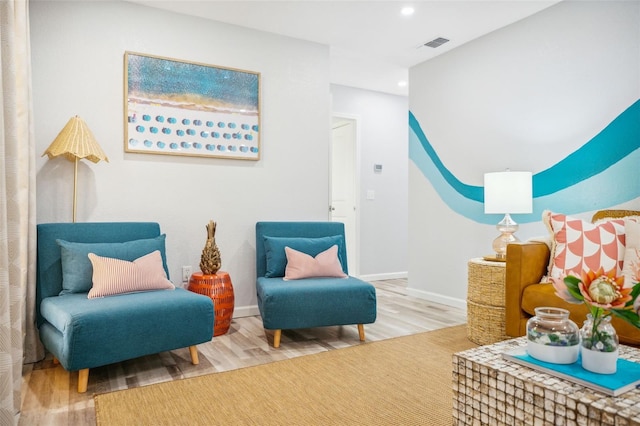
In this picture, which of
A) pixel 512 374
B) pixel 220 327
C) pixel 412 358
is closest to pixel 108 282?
pixel 220 327

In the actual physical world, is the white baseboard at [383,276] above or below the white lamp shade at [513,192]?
below

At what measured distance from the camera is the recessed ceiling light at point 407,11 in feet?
10.7

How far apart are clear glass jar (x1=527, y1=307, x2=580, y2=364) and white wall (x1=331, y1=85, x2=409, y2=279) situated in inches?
156

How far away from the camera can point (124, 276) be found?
2.41 m

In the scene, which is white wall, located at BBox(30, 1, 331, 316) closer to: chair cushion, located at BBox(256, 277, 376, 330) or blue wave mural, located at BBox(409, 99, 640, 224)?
chair cushion, located at BBox(256, 277, 376, 330)

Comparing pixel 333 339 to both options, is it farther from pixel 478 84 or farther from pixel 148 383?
pixel 478 84

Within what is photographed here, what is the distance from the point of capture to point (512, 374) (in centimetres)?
133

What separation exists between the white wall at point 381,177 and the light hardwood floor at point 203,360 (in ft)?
5.52

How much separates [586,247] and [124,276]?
261cm

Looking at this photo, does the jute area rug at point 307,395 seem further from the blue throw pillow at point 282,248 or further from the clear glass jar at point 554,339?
the blue throw pillow at point 282,248

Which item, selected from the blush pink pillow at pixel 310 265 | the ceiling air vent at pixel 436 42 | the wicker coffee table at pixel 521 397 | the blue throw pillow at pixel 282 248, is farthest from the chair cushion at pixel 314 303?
the ceiling air vent at pixel 436 42

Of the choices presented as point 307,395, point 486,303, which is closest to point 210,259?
point 307,395

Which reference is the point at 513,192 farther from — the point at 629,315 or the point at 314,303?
the point at 629,315

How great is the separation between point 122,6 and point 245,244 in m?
2.05
